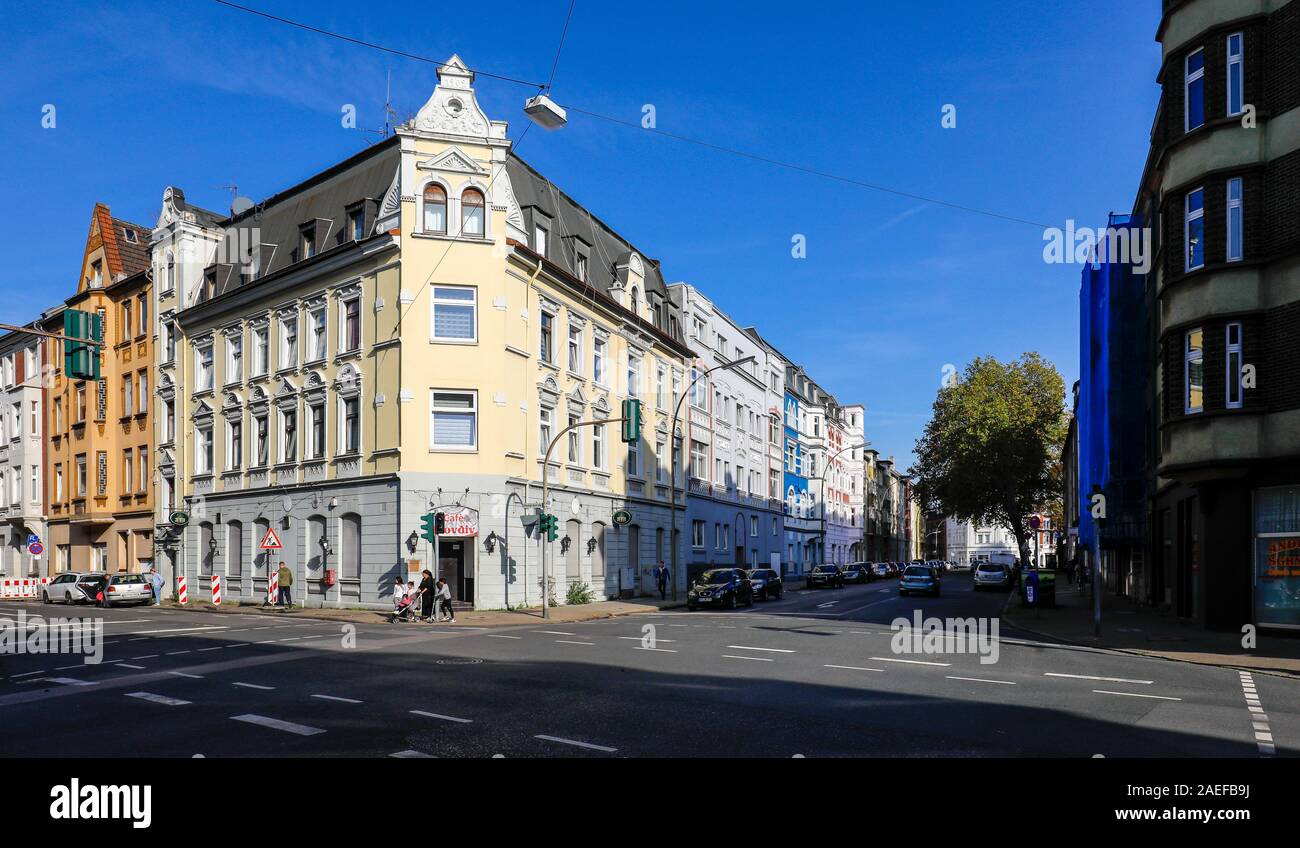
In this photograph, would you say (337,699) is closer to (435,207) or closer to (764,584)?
(435,207)

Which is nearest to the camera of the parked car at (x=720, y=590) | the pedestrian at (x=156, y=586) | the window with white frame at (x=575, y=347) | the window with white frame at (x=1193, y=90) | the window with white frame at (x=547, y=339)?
the window with white frame at (x=1193, y=90)

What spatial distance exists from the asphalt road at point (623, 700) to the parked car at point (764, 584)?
19.4 meters

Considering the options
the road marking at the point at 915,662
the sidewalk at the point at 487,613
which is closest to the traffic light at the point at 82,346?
the sidewalk at the point at 487,613

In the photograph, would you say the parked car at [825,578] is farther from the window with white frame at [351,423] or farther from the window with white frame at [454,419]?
the window with white frame at [351,423]

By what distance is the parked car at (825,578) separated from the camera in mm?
56812

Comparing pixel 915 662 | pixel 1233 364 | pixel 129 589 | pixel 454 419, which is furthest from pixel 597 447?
pixel 915 662

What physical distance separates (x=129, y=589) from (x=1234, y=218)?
40.0 m

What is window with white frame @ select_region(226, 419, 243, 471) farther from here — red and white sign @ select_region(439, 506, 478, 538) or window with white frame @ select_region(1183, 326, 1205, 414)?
window with white frame @ select_region(1183, 326, 1205, 414)

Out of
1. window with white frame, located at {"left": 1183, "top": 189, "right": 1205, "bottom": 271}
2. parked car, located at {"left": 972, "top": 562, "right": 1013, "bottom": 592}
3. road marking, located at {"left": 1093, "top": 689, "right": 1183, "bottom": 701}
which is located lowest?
parked car, located at {"left": 972, "top": 562, "right": 1013, "bottom": 592}

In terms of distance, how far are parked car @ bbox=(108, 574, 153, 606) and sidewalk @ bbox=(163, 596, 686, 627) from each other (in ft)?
6.87

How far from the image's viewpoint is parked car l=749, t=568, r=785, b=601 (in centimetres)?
3978

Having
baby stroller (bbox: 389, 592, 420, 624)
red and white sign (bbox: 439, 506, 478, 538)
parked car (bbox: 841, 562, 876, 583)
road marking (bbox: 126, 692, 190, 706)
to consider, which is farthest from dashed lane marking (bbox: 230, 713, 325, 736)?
parked car (bbox: 841, 562, 876, 583)
